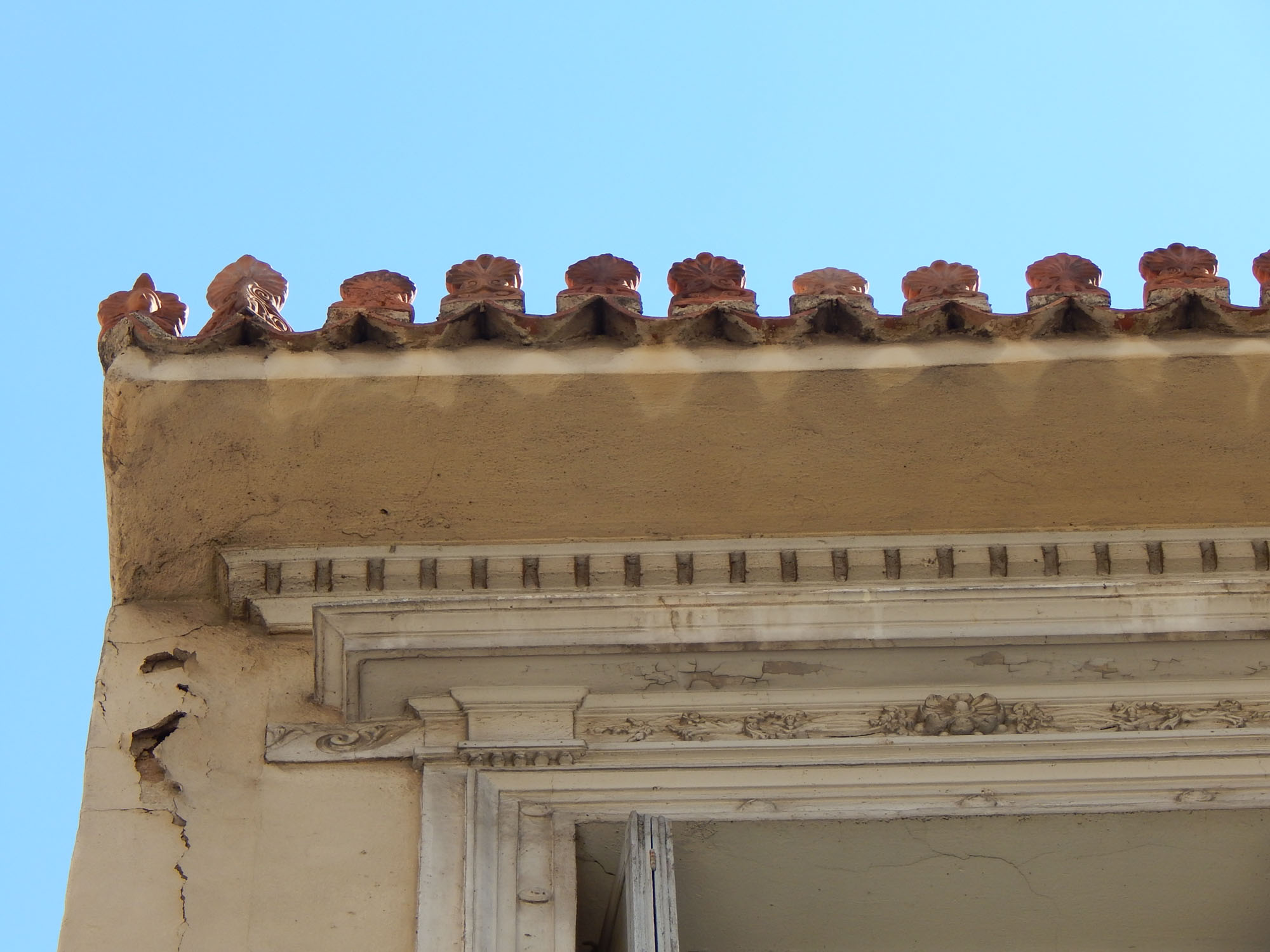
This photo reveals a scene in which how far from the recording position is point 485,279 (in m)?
5.69

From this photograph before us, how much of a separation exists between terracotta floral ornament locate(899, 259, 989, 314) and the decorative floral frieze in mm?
1056

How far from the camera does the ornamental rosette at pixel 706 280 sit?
564 centimetres

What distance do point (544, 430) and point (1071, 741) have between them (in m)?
1.59

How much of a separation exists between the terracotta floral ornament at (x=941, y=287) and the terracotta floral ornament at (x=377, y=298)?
1.34 m

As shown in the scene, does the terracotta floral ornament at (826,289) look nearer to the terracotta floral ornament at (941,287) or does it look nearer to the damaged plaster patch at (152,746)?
the terracotta floral ornament at (941,287)

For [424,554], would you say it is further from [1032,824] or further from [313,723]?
[1032,824]

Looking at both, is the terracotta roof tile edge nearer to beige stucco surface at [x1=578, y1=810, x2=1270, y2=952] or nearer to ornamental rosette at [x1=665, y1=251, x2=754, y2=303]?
ornamental rosette at [x1=665, y1=251, x2=754, y2=303]

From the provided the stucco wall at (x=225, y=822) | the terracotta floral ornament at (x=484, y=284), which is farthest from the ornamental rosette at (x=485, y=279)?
the stucco wall at (x=225, y=822)

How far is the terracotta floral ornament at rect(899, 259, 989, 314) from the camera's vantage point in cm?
559

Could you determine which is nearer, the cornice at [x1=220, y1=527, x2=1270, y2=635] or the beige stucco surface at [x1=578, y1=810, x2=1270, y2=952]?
the beige stucco surface at [x1=578, y1=810, x2=1270, y2=952]

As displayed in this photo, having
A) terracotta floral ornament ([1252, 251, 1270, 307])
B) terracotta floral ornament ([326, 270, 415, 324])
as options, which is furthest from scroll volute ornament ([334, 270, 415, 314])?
terracotta floral ornament ([1252, 251, 1270, 307])

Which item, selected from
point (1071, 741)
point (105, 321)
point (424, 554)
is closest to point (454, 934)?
point (424, 554)

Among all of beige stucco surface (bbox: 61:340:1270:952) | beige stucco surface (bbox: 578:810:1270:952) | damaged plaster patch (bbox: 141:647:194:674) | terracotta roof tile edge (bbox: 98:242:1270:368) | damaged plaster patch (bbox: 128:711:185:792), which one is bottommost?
beige stucco surface (bbox: 578:810:1270:952)

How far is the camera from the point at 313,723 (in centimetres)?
527
